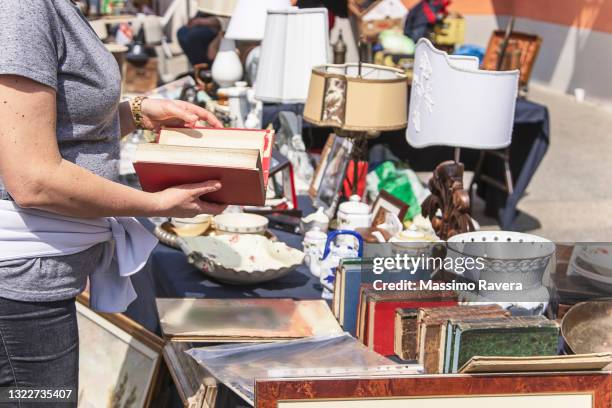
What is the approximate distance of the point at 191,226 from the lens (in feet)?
7.54

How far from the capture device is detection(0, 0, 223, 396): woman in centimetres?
110

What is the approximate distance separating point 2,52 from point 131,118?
1.64ft

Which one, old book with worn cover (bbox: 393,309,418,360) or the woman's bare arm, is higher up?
the woman's bare arm

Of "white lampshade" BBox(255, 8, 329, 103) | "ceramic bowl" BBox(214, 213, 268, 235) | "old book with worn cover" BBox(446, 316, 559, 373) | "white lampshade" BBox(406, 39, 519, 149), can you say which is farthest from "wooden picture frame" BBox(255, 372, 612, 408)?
"white lampshade" BBox(255, 8, 329, 103)

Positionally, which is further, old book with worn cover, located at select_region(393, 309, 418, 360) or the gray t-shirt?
old book with worn cover, located at select_region(393, 309, 418, 360)

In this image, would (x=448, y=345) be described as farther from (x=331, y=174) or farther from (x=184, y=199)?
(x=331, y=174)

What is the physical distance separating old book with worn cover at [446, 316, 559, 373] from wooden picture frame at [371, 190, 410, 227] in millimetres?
971

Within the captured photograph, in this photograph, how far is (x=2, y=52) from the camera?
42.4 inches

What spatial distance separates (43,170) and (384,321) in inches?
29.4

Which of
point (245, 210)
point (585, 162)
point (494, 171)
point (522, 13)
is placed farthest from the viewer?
point (522, 13)

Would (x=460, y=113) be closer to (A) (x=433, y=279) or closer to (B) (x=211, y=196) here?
(A) (x=433, y=279)

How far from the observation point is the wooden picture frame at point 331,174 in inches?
101

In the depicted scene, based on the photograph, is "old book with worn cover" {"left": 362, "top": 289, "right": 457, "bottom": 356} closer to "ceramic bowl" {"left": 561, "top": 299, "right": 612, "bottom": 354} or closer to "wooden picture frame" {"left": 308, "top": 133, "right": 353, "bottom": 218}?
"ceramic bowl" {"left": 561, "top": 299, "right": 612, "bottom": 354}

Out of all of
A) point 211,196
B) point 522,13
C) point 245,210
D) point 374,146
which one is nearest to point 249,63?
point 374,146
